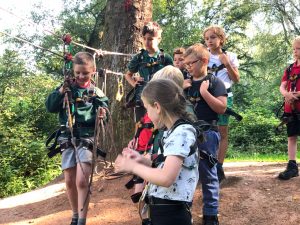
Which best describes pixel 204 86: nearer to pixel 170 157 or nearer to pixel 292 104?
pixel 170 157

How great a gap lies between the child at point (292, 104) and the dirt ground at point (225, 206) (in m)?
0.16

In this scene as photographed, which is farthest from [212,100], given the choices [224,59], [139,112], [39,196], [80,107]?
Result: [39,196]

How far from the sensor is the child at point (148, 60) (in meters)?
4.38

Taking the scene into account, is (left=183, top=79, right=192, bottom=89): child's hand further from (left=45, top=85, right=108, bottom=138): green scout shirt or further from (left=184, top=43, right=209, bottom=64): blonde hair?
(left=45, top=85, right=108, bottom=138): green scout shirt

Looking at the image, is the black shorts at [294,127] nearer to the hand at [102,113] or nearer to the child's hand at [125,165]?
the hand at [102,113]

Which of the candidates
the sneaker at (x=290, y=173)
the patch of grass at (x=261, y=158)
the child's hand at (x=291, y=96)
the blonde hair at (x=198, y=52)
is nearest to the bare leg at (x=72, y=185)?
the blonde hair at (x=198, y=52)

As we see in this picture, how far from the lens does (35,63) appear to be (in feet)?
76.6

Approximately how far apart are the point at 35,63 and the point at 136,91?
66.3 ft

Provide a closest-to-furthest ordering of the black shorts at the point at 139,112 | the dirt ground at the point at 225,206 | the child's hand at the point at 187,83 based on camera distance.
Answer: the child's hand at the point at 187,83
the dirt ground at the point at 225,206
the black shorts at the point at 139,112

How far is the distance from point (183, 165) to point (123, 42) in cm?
401

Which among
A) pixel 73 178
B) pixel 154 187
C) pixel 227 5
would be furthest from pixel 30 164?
pixel 227 5

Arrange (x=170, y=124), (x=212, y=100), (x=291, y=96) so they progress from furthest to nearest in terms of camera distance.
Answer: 1. (x=291, y=96)
2. (x=212, y=100)
3. (x=170, y=124)

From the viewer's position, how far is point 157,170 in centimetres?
224

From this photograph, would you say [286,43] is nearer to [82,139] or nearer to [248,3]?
[248,3]
